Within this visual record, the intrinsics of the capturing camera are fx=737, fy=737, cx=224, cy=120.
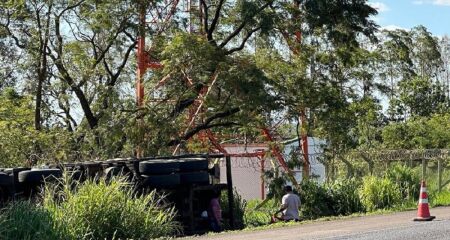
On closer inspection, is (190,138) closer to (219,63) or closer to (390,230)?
(219,63)

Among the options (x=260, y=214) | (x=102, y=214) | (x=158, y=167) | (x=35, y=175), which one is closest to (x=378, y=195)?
(x=260, y=214)

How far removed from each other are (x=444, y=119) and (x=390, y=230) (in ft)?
129

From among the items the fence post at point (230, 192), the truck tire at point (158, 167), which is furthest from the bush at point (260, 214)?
the truck tire at point (158, 167)

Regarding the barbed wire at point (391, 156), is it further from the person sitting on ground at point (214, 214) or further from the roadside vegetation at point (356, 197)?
the person sitting on ground at point (214, 214)

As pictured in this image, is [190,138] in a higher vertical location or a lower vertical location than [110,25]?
lower

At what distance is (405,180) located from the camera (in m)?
22.5

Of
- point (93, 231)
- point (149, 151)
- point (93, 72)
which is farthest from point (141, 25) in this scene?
point (93, 231)

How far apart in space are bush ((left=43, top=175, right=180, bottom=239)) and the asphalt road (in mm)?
1475

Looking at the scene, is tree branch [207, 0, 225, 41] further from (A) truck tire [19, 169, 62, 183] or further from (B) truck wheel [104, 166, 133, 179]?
(A) truck tire [19, 169, 62, 183]

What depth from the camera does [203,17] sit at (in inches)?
1034

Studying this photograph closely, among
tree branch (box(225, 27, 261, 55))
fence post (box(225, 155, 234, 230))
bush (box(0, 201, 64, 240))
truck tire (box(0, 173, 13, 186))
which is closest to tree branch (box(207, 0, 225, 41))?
tree branch (box(225, 27, 261, 55))

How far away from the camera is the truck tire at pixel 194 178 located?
16.9m

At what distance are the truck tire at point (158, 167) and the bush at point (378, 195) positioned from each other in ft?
22.7

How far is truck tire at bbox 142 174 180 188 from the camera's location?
16.2m
